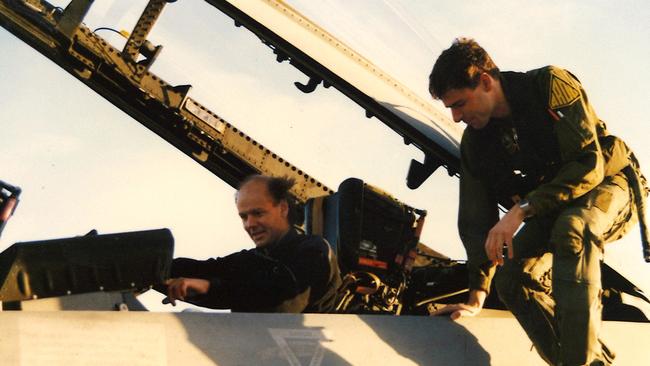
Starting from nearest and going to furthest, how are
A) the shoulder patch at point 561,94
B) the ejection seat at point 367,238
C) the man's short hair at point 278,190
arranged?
the shoulder patch at point 561,94, the man's short hair at point 278,190, the ejection seat at point 367,238

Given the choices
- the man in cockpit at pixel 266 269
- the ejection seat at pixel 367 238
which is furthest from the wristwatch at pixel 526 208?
the ejection seat at pixel 367 238

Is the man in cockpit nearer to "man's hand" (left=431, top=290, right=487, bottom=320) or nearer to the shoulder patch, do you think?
"man's hand" (left=431, top=290, right=487, bottom=320)

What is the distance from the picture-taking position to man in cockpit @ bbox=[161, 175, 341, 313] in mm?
1983

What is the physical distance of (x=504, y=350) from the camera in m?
2.24

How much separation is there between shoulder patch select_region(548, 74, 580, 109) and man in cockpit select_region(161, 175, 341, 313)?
754mm

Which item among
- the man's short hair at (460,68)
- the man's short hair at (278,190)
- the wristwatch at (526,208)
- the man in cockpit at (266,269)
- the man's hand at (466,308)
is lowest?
the man in cockpit at (266,269)

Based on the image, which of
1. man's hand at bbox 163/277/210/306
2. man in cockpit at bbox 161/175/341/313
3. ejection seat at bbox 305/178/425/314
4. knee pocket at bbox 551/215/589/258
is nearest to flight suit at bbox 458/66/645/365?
knee pocket at bbox 551/215/589/258

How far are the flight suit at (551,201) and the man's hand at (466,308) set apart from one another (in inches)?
1.3

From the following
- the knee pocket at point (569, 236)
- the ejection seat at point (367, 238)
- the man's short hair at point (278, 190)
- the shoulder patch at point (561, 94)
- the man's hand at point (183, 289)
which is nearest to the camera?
the man's hand at point (183, 289)

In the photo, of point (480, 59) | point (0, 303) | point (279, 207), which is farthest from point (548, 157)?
point (0, 303)

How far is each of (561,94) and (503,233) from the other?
44 cm

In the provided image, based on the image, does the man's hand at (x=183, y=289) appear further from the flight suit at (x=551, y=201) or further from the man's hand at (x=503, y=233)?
the flight suit at (x=551, y=201)

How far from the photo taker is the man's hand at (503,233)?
2.06 meters

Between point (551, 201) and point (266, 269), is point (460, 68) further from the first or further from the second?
point (266, 269)
